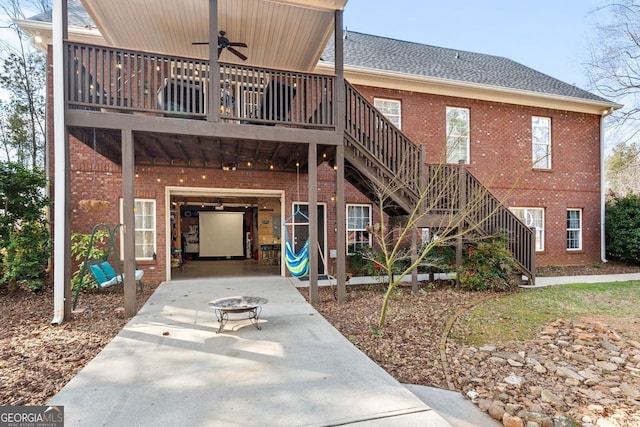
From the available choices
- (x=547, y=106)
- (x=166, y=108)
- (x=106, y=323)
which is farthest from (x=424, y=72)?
(x=106, y=323)

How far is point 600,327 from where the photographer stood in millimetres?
4820

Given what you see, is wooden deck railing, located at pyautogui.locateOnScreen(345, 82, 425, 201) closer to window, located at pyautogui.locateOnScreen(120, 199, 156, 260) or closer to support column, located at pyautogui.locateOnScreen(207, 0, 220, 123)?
support column, located at pyautogui.locateOnScreen(207, 0, 220, 123)

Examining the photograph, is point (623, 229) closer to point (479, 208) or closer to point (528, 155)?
point (528, 155)

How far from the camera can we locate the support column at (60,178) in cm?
476

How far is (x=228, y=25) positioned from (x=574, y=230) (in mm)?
12846

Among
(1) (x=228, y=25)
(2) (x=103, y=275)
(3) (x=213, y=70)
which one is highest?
(1) (x=228, y=25)

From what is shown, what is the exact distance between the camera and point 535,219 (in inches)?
430

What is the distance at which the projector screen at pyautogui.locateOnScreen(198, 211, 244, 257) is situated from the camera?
14469mm

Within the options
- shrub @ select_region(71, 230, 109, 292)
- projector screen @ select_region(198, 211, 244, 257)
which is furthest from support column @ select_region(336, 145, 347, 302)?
projector screen @ select_region(198, 211, 244, 257)

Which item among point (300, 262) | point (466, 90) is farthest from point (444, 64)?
point (300, 262)

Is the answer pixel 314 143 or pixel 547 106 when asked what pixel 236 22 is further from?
pixel 547 106

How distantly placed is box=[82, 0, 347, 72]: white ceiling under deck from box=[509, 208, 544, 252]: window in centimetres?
852

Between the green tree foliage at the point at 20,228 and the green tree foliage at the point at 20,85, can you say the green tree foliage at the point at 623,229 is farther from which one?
the green tree foliage at the point at 20,85

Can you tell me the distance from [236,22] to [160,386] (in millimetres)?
6449
